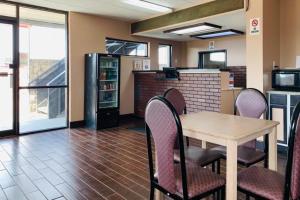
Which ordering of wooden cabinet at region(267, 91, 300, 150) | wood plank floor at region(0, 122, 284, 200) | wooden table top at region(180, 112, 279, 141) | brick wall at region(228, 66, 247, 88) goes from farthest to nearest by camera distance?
brick wall at region(228, 66, 247, 88) < wooden cabinet at region(267, 91, 300, 150) < wood plank floor at region(0, 122, 284, 200) < wooden table top at region(180, 112, 279, 141)

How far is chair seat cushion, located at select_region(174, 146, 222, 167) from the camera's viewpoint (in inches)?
83.6

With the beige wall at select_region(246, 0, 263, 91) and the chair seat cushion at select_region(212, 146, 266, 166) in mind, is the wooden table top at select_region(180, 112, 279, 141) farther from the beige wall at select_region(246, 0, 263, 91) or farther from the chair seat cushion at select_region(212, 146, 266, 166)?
the beige wall at select_region(246, 0, 263, 91)

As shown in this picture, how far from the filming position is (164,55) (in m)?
8.16

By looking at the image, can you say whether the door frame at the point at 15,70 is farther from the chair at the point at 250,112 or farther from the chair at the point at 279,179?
the chair at the point at 279,179

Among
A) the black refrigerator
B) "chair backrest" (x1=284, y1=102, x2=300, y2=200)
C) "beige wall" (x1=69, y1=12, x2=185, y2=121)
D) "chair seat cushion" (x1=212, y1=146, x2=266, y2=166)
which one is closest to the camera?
"chair backrest" (x1=284, y1=102, x2=300, y2=200)

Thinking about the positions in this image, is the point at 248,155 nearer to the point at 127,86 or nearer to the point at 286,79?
the point at 286,79

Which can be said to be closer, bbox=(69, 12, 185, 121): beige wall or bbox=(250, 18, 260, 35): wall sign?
bbox=(250, 18, 260, 35): wall sign

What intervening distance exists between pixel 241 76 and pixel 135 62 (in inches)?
122

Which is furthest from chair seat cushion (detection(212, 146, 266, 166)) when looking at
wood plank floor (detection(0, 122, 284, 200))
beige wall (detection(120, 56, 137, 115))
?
beige wall (detection(120, 56, 137, 115))

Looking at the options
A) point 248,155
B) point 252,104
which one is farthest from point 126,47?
point 248,155

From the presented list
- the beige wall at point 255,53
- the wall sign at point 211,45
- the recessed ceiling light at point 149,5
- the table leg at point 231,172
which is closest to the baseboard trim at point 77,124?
the recessed ceiling light at point 149,5

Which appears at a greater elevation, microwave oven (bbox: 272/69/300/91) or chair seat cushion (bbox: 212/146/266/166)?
microwave oven (bbox: 272/69/300/91)

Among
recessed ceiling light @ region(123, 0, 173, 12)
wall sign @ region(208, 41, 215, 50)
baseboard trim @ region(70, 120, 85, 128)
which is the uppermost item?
recessed ceiling light @ region(123, 0, 173, 12)

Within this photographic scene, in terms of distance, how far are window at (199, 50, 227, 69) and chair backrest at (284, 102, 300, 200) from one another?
6.48 metres
